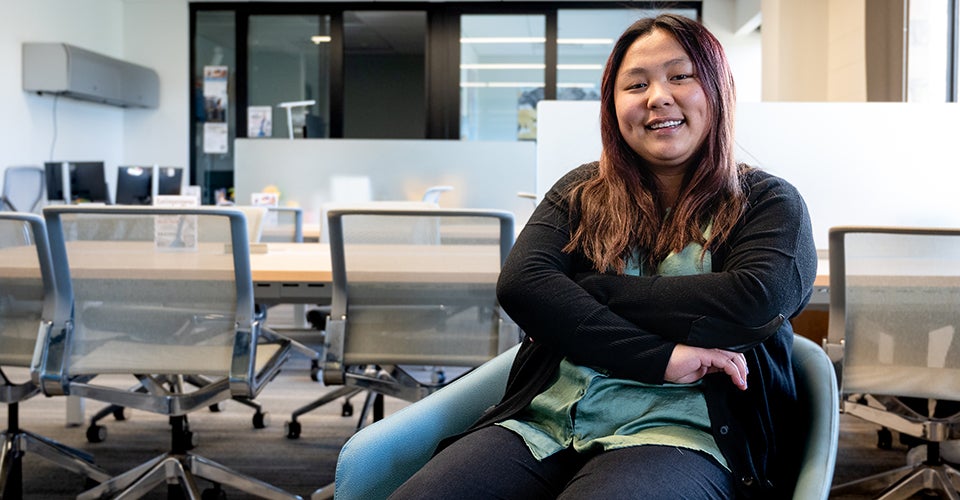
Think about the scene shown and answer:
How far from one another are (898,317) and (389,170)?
372cm

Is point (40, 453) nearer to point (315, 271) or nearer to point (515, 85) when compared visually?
point (315, 271)

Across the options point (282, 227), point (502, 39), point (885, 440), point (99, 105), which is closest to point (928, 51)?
point (885, 440)

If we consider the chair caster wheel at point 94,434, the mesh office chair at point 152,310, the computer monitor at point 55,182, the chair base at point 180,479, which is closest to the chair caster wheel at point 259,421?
the chair caster wheel at point 94,434

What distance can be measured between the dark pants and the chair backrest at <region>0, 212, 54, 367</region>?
4.58 feet

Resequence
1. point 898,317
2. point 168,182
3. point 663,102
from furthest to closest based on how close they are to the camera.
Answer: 1. point 168,182
2. point 898,317
3. point 663,102

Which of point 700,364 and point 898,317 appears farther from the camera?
point 898,317

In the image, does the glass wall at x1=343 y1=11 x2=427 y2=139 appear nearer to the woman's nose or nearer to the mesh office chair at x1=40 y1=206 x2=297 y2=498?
the mesh office chair at x1=40 y1=206 x2=297 y2=498

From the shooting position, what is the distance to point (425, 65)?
8898mm

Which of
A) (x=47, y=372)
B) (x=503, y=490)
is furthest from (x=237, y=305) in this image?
(x=503, y=490)

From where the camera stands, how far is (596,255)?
1.40 m

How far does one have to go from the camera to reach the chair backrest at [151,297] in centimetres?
221

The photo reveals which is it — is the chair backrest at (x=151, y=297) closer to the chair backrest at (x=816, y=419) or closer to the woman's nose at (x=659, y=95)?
the woman's nose at (x=659, y=95)

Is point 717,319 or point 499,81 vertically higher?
point 499,81

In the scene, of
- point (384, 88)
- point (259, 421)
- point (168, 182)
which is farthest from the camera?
point (384, 88)
